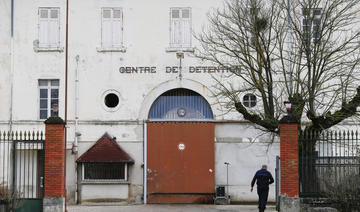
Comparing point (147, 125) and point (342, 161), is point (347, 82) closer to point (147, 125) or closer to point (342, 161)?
point (342, 161)

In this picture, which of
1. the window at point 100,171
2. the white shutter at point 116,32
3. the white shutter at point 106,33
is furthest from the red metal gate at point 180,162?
the white shutter at point 106,33

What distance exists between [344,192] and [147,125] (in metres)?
10.1

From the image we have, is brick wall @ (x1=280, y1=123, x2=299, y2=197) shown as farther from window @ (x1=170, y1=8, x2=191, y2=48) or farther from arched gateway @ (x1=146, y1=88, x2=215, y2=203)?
window @ (x1=170, y1=8, x2=191, y2=48)

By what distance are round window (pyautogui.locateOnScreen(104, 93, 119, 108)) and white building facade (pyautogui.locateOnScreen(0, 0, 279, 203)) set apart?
0.14 feet

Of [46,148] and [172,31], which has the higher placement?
[172,31]

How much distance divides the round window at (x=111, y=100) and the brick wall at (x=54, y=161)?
6.91m

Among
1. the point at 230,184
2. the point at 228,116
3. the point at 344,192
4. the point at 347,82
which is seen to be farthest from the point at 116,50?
the point at 344,192

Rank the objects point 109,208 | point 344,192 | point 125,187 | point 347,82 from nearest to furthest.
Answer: point 344,192 → point 347,82 → point 109,208 → point 125,187

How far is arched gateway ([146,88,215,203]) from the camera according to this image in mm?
25984

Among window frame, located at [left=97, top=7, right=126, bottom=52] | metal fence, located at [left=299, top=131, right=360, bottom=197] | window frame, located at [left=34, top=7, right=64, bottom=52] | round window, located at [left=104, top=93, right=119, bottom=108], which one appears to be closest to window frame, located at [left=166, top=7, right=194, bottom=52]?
window frame, located at [left=97, top=7, right=126, bottom=52]

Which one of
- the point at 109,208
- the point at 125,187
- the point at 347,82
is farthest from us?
the point at 125,187

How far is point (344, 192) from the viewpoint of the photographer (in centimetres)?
1867

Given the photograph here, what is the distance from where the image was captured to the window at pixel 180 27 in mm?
26578

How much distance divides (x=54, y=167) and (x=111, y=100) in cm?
739
